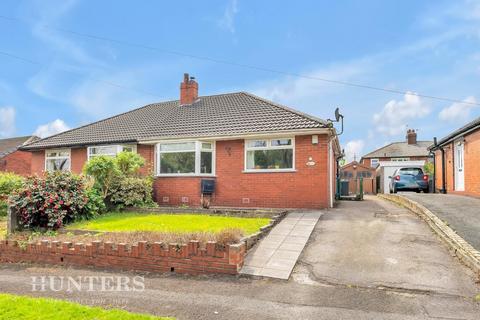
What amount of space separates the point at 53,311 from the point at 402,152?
50.1m

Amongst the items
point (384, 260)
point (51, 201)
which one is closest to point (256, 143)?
point (51, 201)

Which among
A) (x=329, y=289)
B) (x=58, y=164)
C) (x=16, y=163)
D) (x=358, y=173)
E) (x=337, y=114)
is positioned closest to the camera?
(x=329, y=289)

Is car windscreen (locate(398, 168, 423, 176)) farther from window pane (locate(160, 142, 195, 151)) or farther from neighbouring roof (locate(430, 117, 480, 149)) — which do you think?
window pane (locate(160, 142, 195, 151))

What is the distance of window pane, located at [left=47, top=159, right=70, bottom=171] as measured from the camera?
17.2m

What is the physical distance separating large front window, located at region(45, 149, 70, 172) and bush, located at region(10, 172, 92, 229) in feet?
19.6

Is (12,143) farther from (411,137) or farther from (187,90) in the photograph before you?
(411,137)

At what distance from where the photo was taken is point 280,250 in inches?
280

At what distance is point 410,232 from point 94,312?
23.7 feet

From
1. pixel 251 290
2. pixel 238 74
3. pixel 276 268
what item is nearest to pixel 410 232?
pixel 276 268

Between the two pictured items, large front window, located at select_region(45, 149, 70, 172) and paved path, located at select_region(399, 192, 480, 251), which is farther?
large front window, located at select_region(45, 149, 70, 172)

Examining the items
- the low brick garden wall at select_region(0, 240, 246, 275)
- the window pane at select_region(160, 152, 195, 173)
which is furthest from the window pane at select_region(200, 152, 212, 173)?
the low brick garden wall at select_region(0, 240, 246, 275)

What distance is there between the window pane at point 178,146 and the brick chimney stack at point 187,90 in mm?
4594

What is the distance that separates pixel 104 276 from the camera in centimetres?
640

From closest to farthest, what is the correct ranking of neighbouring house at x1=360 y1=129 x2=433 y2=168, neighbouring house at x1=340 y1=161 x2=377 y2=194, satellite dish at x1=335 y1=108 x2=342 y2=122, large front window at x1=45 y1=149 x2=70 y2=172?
satellite dish at x1=335 y1=108 x2=342 y2=122 → large front window at x1=45 y1=149 x2=70 y2=172 → neighbouring house at x1=340 y1=161 x2=377 y2=194 → neighbouring house at x1=360 y1=129 x2=433 y2=168
